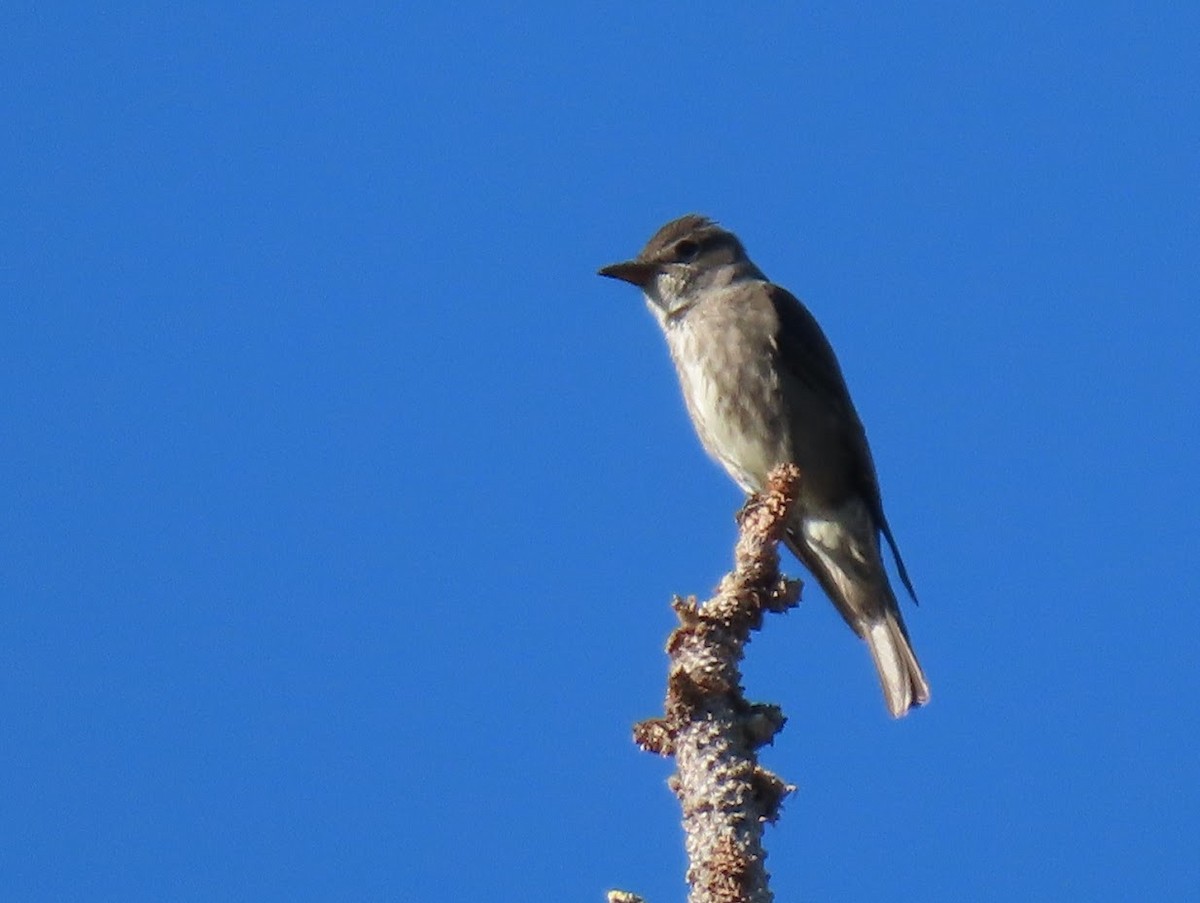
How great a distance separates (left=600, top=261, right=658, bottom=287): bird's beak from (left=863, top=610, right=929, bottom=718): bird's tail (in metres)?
1.93

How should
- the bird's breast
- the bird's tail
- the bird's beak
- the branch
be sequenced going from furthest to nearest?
the bird's beak
the bird's breast
the bird's tail
the branch

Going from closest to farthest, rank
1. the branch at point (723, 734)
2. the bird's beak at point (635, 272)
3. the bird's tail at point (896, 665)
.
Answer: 1. the branch at point (723, 734)
2. the bird's tail at point (896, 665)
3. the bird's beak at point (635, 272)

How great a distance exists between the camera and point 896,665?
695 centimetres

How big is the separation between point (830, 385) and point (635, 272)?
1.09 m

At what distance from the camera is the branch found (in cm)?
280

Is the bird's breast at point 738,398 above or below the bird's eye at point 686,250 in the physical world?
below

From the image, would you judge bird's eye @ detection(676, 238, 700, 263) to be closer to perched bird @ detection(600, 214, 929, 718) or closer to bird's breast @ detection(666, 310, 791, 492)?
perched bird @ detection(600, 214, 929, 718)

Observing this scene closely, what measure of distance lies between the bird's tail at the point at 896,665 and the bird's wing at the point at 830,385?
381 mm

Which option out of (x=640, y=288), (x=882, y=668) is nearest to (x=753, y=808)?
(x=882, y=668)

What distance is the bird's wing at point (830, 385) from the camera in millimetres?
7641

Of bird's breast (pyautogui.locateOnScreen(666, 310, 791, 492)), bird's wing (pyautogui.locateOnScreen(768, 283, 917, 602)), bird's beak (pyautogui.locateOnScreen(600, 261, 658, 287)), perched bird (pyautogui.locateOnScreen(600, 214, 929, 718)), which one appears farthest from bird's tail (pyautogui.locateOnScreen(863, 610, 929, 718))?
bird's beak (pyautogui.locateOnScreen(600, 261, 658, 287))

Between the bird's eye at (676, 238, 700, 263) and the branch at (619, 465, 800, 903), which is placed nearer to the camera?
the branch at (619, 465, 800, 903)

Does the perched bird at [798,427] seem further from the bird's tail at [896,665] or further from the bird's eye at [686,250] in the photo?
the bird's eye at [686,250]

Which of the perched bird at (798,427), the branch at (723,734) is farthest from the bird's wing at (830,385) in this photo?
the branch at (723,734)
